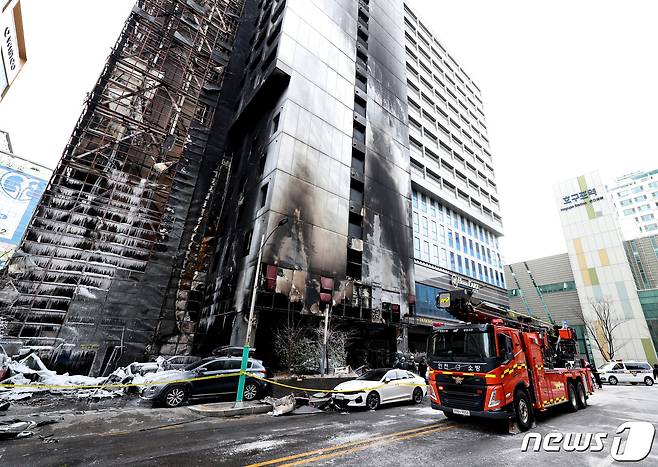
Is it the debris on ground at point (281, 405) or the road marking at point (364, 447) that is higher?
the road marking at point (364, 447)

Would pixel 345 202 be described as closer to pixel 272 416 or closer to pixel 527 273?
pixel 272 416

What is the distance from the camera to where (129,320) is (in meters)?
19.7

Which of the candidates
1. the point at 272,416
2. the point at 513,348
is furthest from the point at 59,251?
the point at 513,348

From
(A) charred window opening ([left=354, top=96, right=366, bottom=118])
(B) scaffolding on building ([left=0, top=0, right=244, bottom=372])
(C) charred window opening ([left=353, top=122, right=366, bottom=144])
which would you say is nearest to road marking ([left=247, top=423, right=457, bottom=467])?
(B) scaffolding on building ([left=0, top=0, right=244, bottom=372])

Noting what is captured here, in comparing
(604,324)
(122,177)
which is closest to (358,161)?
(122,177)

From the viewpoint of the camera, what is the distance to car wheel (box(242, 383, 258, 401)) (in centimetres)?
1213

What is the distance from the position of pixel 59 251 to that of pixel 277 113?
60.2 feet

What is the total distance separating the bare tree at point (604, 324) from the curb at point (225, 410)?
2234 inches

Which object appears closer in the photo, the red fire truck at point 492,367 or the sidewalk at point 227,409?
the red fire truck at point 492,367

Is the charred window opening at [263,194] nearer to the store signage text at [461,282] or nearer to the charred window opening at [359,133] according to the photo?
the charred window opening at [359,133]

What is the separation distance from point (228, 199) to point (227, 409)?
20994mm

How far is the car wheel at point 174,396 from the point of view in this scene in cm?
1077

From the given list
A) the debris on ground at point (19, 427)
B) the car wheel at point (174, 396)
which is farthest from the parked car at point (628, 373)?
the debris on ground at point (19, 427)

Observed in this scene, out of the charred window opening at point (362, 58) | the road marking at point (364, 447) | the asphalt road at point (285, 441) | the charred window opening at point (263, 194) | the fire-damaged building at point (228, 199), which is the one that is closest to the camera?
the road marking at point (364, 447)
